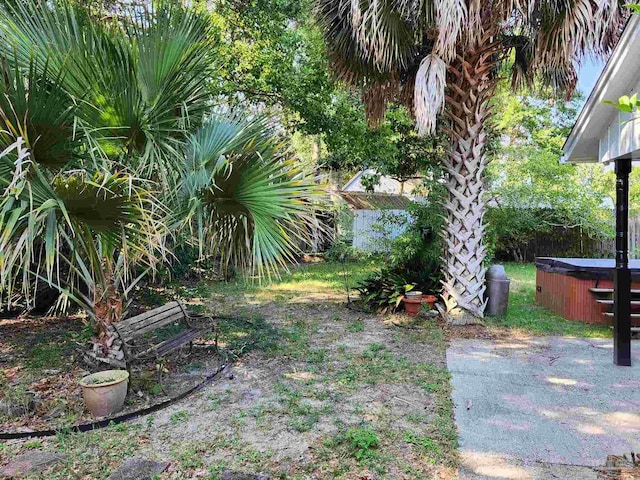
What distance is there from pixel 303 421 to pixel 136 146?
9.98 ft

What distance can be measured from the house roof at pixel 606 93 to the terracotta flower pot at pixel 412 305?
10.2 ft

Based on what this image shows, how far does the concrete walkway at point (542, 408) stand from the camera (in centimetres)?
317

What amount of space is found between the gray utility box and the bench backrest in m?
4.89

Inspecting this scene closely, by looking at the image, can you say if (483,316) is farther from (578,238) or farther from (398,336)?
(578,238)

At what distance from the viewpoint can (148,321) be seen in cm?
489

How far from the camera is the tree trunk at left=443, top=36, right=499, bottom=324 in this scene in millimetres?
7258

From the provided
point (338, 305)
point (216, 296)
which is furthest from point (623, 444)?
point (216, 296)

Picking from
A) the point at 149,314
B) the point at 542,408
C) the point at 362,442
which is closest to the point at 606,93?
the point at 542,408

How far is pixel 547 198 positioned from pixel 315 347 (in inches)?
468

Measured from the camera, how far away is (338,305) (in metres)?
8.99

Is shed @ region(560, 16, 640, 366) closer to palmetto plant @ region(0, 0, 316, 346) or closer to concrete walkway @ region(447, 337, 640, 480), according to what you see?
concrete walkway @ region(447, 337, 640, 480)

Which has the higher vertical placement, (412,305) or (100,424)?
(412,305)

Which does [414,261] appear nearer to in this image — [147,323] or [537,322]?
[537,322]

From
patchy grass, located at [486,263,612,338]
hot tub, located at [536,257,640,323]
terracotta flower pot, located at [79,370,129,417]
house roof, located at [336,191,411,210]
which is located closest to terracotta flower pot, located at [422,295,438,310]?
patchy grass, located at [486,263,612,338]
